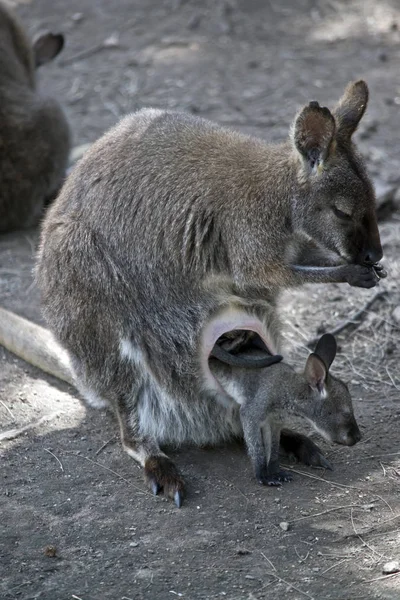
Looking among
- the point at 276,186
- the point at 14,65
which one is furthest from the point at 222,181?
the point at 14,65

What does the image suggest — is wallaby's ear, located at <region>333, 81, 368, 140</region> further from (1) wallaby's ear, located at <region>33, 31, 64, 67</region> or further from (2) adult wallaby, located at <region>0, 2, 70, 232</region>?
(1) wallaby's ear, located at <region>33, 31, 64, 67</region>

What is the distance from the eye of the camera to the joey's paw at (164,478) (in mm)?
3963

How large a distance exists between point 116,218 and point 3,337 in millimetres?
1239

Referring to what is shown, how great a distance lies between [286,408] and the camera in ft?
13.3

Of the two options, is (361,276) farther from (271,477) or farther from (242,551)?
(242,551)

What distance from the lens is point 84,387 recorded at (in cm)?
443

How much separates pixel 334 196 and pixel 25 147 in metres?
3.52

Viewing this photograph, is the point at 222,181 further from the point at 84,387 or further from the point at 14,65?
the point at 14,65

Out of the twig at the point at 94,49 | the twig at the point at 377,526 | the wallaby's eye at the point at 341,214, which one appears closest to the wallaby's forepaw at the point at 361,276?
the wallaby's eye at the point at 341,214

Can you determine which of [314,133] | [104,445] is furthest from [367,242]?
[104,445]

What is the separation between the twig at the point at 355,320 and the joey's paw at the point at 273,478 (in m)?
1.29

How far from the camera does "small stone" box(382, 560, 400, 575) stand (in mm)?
3389

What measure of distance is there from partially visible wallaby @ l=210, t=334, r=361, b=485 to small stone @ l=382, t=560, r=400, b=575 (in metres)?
0.67

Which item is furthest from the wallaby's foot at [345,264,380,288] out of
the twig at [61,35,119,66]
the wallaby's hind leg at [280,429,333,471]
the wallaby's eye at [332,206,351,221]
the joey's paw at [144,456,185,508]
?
the twig at [61,35,119,66]
